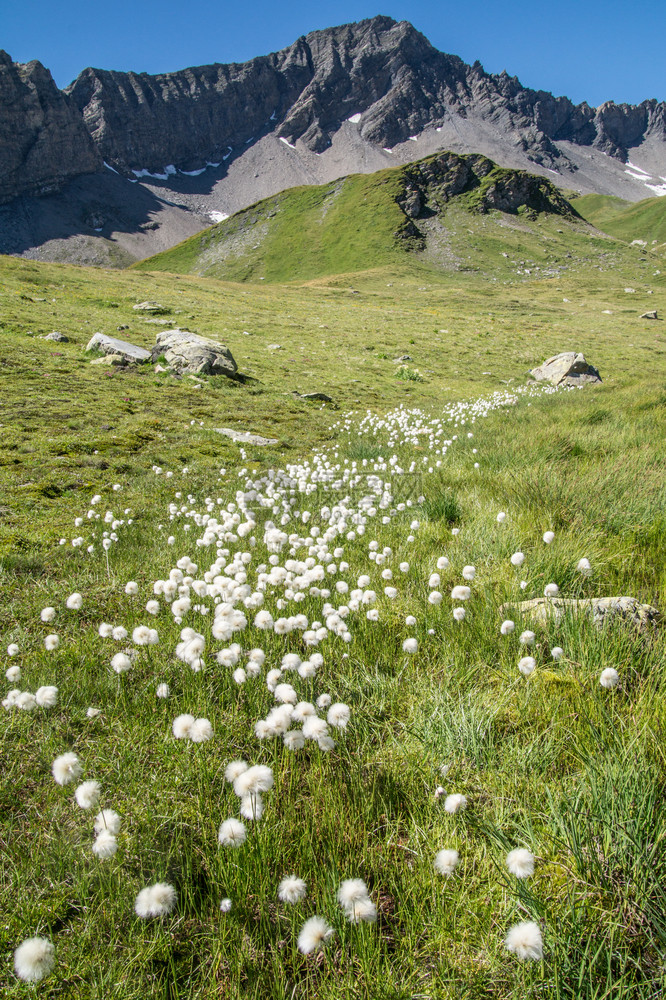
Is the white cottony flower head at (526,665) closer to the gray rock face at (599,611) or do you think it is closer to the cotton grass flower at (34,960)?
the gray rock face at (599,611)

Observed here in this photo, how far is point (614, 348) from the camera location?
106 feet

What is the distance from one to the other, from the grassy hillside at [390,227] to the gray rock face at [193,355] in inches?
4080

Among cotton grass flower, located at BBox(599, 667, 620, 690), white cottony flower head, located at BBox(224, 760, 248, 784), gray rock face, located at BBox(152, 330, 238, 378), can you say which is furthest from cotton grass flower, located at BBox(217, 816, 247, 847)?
gray rock face, located at BBox(152, 330, 238, 378)

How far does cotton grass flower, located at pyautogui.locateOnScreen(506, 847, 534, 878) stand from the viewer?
1.52 m

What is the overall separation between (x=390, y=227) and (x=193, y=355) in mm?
127833

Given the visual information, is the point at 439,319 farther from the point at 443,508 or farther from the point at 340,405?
the point at 443,508

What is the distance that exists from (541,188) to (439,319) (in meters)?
139

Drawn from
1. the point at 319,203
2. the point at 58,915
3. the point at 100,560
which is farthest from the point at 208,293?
the point at 319,203

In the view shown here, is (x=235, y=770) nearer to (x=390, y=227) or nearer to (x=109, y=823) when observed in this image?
(x=109, y=823)

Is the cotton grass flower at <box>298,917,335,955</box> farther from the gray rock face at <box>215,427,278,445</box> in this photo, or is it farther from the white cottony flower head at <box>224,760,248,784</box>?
the gray rock face at <box>215,427,278,445</box>

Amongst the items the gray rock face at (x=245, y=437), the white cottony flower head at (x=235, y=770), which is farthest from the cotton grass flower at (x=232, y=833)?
the gray rock face at (x=245, y=437)

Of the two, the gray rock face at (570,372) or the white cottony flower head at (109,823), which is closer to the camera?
the white cottony flower head at (109,823)

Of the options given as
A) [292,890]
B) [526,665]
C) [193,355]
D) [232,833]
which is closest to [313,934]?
[292,890]

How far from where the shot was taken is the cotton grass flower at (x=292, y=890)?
1.66 metres
